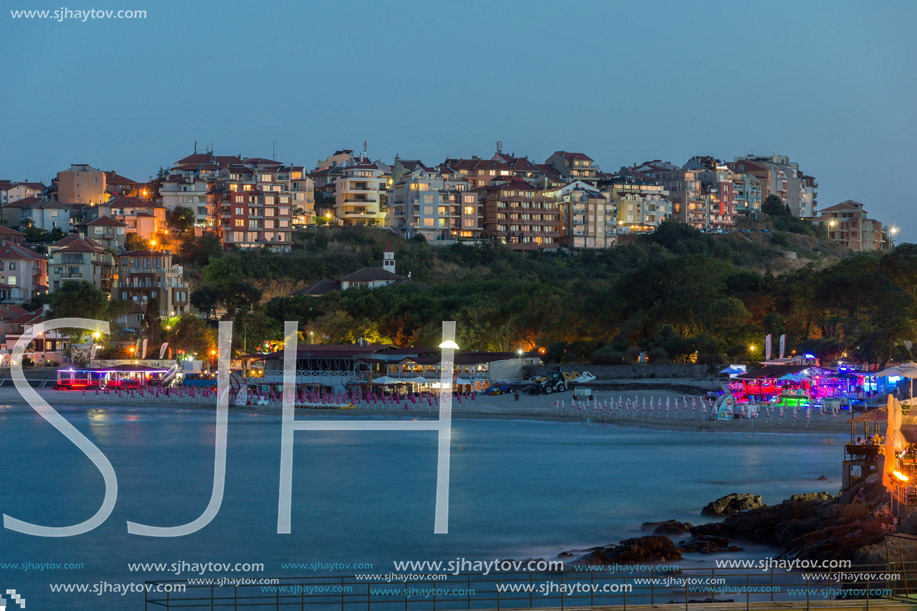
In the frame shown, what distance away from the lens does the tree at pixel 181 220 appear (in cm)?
9806

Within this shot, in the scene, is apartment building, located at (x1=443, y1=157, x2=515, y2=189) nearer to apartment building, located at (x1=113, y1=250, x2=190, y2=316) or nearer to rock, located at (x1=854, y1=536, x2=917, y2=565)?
apartment building, located at (x1=113, y1=250, x2=190, y2=316)

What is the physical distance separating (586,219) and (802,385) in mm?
61937

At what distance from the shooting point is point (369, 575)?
21.3 meters

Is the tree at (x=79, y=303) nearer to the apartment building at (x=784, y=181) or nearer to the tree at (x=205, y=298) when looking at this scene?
the tree at (x=205, y=298)

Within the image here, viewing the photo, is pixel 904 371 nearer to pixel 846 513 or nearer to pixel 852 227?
pixel 846 513

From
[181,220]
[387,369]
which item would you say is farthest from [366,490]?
[181,220]

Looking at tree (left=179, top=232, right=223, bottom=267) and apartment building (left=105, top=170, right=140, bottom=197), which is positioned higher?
apartment building (left=105, top=170, right=140, bottom=197)

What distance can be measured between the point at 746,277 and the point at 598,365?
13592 millimetres

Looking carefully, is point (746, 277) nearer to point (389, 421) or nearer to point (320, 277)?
point (389, 421)

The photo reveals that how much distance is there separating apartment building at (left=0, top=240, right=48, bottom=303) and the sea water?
3900 centimetres

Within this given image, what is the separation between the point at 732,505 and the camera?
25.7 m

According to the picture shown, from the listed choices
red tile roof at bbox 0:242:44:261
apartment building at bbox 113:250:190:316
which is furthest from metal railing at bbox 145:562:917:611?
red tile roof at bbox 0:242:44:261

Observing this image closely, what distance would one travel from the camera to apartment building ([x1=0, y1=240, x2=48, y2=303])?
86438mm

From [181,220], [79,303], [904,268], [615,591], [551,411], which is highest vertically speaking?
[181,220]
